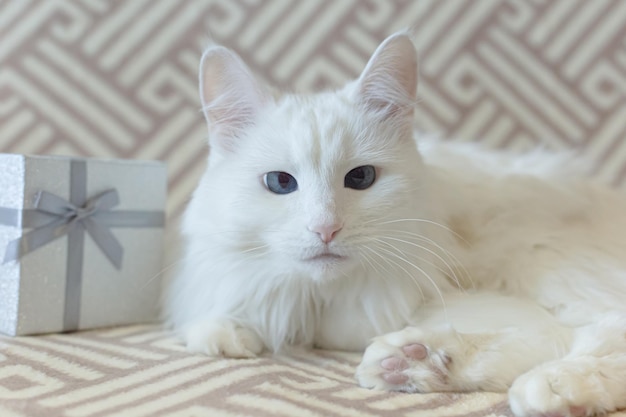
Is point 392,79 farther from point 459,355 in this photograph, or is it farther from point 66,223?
point 66,223

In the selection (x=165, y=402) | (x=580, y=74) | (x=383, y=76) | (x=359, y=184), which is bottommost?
(x=165, y=402)

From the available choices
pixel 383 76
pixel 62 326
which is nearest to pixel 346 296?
pixel 383 76

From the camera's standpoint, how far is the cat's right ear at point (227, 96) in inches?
52.0

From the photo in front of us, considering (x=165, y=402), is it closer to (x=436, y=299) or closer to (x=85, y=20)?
(x=436, y=299)

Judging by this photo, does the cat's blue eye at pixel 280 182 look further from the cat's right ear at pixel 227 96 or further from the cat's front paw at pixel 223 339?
the cat's front paw at pixel 223 339

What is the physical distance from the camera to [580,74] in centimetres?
221

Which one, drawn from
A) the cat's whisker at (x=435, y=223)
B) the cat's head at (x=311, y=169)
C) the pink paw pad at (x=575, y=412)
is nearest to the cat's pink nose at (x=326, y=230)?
the cat's head at (x=311, y=169)

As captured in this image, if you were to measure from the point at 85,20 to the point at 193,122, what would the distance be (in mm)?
470

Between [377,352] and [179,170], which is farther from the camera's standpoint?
[179,170]

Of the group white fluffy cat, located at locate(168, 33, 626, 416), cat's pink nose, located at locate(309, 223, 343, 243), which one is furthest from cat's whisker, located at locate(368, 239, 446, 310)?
cat's pink nose, located at locate(309, 223, 343, 243)

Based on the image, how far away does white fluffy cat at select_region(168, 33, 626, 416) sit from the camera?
1137 millimetres

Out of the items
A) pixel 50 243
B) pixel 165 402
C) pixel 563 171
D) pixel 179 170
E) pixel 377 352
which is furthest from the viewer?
pixel 179 170

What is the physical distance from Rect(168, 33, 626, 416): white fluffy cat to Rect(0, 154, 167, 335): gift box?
0.18 meters

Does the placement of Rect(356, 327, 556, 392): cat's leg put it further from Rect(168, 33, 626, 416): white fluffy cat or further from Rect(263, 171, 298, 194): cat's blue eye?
Rect(263, 171, 298, 194): cat's blue eye
